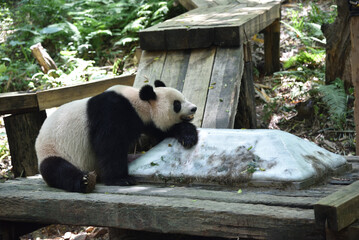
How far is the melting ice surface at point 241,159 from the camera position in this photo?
11.5 feet

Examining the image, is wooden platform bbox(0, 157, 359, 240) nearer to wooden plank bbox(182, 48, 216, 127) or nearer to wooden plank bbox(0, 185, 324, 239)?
wooden plank bbox(0, 185, 324, 239)

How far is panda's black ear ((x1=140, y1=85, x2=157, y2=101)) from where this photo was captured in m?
4.30

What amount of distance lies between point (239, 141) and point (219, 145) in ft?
0.59

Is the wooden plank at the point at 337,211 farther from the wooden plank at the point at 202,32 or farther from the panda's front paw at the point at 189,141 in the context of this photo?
the wooden plank at the point at 202,32

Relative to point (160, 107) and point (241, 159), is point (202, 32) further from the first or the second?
point (241, 159)

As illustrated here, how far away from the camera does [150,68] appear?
5.78 meters

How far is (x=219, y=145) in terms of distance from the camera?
3.95 meters

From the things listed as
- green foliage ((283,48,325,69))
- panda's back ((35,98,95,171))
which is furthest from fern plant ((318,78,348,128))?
panda's back ((35,98,95,171))

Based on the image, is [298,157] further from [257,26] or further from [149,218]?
[257,26]

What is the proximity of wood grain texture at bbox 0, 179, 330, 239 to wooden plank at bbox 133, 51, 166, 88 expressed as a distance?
6.55 ft

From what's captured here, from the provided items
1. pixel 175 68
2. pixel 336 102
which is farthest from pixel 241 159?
pixel 336 102

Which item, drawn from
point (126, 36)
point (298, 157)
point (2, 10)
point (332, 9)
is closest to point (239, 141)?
point (298, 157)

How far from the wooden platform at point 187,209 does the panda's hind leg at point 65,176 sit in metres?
0.09

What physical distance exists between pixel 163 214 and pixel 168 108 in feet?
5.10
